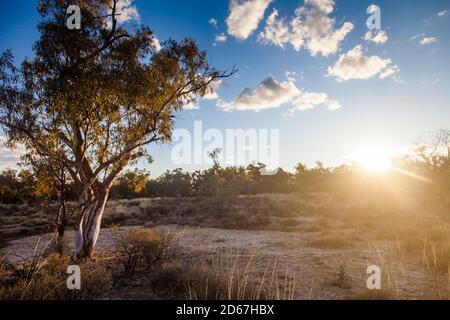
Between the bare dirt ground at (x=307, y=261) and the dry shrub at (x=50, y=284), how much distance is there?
50cm

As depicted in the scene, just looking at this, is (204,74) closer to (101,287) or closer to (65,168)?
(65,168)

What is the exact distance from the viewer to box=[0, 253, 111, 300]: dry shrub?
18.5ft

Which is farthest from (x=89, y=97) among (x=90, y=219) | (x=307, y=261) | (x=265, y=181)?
(x=265, y=181)

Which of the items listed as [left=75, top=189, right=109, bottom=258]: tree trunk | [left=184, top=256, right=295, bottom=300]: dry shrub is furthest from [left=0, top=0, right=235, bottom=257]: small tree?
[left=184, top=256, right=295, bottom=300]: dry shrub

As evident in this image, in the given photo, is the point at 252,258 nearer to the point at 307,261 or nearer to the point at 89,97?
the point at 307,261

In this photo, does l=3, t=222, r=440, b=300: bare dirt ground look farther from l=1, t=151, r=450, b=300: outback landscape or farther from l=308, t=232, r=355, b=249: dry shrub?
l=308, t=232, r=355, b=249: dry shrub

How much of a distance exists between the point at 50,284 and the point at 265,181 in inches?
2017

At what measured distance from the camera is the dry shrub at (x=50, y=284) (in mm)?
5644

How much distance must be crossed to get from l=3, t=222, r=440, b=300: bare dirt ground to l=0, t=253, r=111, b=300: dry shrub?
50cm

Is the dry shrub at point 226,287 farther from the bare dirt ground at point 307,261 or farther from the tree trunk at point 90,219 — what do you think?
the tree trunk at point 90,219

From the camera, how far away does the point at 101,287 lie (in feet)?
22.2

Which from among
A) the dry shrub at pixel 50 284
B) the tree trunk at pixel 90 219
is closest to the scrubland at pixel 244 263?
the dry shrub at pixel 50 284

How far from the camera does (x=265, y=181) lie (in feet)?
185
